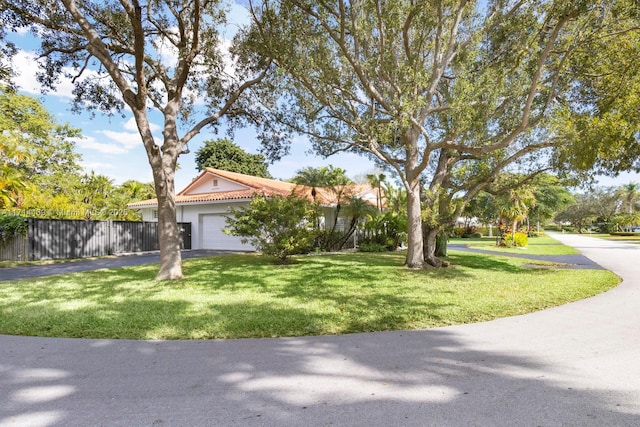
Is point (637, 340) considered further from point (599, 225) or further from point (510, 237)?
point (599, 225)

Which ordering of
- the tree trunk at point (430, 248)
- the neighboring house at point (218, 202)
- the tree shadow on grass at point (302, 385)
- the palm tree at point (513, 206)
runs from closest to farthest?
the tree shadow on grass at point (302, 385), the tree trunk at point (430, 248), the neighboring house at point (218, 202), the palm tree at point (513, 206)

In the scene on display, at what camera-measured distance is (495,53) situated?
1184cm

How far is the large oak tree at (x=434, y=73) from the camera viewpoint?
948 cm

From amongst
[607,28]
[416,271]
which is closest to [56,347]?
[416,271]

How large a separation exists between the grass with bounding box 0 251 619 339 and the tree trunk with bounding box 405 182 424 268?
70cm

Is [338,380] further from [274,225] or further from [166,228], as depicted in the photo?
[274,225]

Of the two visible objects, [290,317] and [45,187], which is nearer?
[290,317]

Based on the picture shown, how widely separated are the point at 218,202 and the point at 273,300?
13.5 metres

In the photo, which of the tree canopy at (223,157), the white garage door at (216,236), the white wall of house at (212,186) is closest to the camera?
the white garage door at (216,236)

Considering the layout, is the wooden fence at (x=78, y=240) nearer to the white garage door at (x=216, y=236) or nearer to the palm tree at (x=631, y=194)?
the white garage door at (x=216, y=236)

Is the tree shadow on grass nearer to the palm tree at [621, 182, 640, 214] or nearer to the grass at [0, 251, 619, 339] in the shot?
the grass at [0, 251, 619, 339]

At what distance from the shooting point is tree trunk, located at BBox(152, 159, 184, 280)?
33.0 ft

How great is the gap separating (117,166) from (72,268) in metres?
18.9

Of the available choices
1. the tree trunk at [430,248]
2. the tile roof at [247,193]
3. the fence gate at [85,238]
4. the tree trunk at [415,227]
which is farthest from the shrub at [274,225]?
the fence gate at [85,238]
